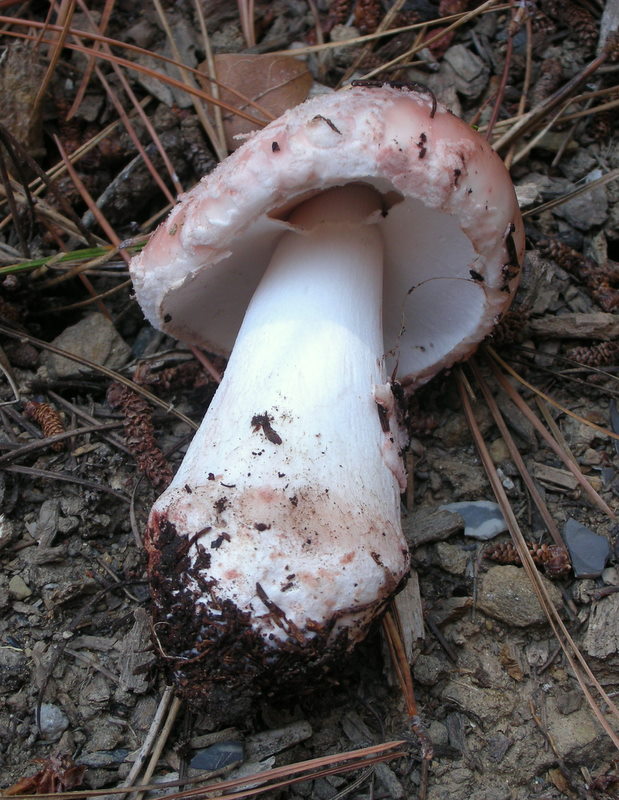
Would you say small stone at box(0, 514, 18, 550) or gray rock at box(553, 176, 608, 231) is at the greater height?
small stone at box(0, 514, 18, 550)

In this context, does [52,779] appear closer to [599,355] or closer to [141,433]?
[141,433]

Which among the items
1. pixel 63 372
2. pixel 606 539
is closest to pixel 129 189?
pixel 63 372

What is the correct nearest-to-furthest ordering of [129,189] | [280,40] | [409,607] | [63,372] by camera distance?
[409,607] → [63,372] → [129,189] → [280,40]

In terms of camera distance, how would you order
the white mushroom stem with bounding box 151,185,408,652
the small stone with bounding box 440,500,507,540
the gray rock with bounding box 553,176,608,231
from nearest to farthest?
1. the white mushroom stem with bounding box 151,185,408,652
2. the small stone with bounding box 440,500,507,540
3. the gray rock with bounding box 553,176,608,231

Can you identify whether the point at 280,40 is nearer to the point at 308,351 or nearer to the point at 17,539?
the point at 308,351

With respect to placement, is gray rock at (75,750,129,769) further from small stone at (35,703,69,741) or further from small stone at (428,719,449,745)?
small stone at (428,719,449,745)

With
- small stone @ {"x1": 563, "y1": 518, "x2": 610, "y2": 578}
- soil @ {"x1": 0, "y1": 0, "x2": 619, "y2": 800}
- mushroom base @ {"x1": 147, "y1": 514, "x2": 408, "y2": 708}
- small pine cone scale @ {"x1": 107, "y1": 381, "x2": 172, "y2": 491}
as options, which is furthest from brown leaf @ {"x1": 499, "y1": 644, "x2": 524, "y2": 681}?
small pine cone scale @ {"x1": 107, "y1": 381, "x2": 172, "y2": 491}

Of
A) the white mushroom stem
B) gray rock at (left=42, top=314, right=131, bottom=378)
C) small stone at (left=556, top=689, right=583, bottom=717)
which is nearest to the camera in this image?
the white mushroom stem

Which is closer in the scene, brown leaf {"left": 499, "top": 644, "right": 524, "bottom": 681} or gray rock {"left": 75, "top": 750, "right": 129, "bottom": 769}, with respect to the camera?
gray rock {"left": 75, "top": 750, "right": 129, "bottom": 769}
